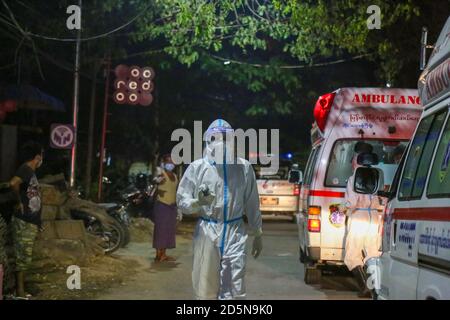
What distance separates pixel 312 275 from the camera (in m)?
8.66

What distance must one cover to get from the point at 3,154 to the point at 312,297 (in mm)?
8462

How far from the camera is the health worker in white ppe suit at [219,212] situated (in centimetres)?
544

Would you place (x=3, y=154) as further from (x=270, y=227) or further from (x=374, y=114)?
(x=374, y=114)

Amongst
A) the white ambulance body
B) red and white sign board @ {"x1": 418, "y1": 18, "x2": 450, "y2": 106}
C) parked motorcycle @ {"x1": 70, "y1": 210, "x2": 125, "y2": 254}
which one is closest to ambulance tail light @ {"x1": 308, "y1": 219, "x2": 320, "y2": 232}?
the white ambulance body

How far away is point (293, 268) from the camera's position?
10141 millimetres

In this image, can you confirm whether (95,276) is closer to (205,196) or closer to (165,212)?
(165,212)

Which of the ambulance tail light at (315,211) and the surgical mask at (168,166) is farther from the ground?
the surgical mask at (168,166)

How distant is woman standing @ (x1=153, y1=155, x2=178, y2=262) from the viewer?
10.2m

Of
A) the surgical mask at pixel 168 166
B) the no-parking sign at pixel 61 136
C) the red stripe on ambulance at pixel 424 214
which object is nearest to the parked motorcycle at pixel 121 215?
the surgical mask at pixel 168 166

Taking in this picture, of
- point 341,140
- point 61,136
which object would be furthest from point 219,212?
point 61,136

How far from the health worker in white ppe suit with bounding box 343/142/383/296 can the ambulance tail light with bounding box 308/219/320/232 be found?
0.41m

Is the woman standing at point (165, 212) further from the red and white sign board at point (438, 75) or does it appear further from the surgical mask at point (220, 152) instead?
the red and white sign board at point (438, 75)

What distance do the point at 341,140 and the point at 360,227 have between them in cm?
119

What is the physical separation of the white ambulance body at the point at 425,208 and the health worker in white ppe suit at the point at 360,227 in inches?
108
